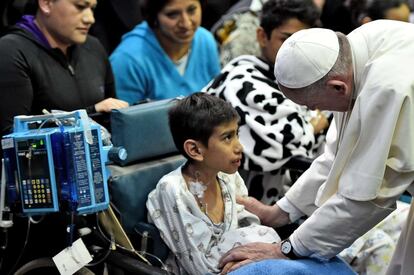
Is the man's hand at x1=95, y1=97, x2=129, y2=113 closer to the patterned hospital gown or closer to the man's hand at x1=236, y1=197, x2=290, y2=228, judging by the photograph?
the patterned hospital gown

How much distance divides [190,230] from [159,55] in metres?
1.45

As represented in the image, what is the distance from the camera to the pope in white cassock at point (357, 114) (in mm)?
2156

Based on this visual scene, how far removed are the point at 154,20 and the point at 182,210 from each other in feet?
4.93

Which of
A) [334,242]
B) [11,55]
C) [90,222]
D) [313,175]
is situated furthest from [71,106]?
[334,242]

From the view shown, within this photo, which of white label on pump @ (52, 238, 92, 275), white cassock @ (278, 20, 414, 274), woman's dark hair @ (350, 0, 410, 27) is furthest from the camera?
woman's dark hair @ (350, 0, 410, 27)

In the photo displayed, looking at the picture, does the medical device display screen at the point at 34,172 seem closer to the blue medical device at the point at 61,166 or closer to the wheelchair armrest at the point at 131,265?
the blue medical device at the point at 61,166

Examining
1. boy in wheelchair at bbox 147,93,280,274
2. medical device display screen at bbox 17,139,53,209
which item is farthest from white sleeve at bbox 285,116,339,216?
medical device display screen at bbox 17,139,53,209

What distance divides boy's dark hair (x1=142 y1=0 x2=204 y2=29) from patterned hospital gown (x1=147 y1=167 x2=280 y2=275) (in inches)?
50.8

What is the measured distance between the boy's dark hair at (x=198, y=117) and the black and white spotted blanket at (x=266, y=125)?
1.59 feet

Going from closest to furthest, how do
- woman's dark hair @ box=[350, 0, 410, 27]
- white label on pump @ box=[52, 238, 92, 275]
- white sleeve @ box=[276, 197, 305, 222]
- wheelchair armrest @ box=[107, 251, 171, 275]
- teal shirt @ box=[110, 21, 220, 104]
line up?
wheelchair armrest @ box=[107, 251, 171, 275], white label on pump @ box=[52, 238, 92, 275], white sleeve @ box=[276, 197, 305, 222], teal shirt @ box=[110, 21, 220, 104], woman's dark hair @ box=[350, 0, 410, 27]

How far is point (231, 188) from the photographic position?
280cm

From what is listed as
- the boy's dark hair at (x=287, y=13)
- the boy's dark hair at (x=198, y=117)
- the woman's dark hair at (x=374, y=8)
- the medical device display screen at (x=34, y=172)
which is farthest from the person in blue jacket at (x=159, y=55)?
the medical device display screen at (x=34, y=172)

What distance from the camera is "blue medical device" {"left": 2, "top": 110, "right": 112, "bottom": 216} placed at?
2.41 m

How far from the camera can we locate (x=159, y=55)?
3.82 m
